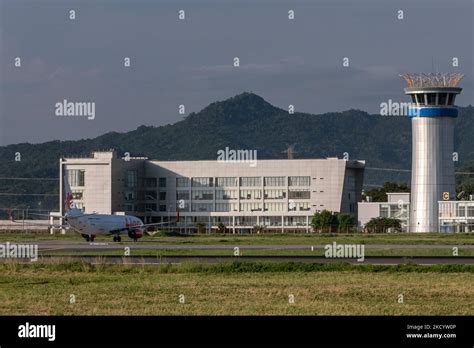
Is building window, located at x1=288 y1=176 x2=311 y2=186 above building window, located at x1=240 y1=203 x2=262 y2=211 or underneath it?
above

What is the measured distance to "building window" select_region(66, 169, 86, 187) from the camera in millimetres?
188375

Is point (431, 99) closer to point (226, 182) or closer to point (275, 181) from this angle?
point (275, 181)

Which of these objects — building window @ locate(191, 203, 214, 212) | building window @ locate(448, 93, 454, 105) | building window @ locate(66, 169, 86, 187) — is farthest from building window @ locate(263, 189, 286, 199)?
building window @ locate(448, 93, 454, 105)

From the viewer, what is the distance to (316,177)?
189 meters

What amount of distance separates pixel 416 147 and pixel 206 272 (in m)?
126

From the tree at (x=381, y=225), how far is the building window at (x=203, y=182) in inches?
1406

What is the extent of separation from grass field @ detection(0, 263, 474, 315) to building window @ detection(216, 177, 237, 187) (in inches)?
5350

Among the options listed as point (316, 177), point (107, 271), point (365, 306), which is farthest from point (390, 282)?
point (316, 177)

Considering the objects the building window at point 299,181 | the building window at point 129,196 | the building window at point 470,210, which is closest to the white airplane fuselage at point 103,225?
the building window at point 470,210

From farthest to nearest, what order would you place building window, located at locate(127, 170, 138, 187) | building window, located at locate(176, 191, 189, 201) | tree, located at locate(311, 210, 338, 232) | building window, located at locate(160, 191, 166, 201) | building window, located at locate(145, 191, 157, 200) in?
building window, located at locate(160, 191, 166, 201), building window, located at locate(145, 191, 157, 200), building window, located at locate(176, 191, 189, 201), building window, located at locate(127, 170, 138, 187), tree, located at locate(311, 210, 338, 232)

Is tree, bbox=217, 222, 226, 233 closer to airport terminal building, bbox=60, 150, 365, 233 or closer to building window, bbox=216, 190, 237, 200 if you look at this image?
airport terminal building, bbox=60, 150, 365, 233

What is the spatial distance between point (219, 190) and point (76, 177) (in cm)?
2599

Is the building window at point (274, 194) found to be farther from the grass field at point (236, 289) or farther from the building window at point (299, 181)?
the grass field at point (236, 289)
